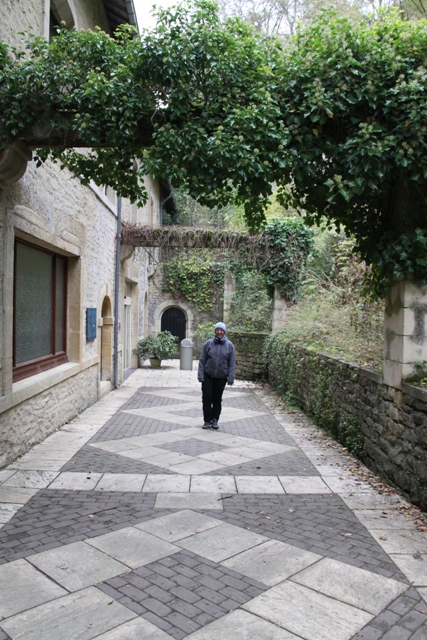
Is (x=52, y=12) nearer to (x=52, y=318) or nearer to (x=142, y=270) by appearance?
(x=52, y=318)

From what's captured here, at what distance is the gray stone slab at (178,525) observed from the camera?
3606mm

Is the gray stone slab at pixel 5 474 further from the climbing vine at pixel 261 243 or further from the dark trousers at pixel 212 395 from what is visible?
the climbing vine at pixel 261 243

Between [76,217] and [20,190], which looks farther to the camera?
[76,217]

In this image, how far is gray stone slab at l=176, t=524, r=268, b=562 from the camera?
3320mm

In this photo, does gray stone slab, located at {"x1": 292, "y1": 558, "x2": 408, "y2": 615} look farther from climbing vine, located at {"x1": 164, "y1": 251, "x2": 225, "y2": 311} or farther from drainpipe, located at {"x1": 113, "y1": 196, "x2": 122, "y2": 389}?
climbing vine, located at {"x1": 164, "y1": 251, "x2": 225, "y2": 311}

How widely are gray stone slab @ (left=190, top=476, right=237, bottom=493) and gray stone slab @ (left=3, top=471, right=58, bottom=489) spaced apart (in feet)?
4.64

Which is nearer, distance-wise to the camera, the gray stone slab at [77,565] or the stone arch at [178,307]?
the gray stone slab at [77,565]

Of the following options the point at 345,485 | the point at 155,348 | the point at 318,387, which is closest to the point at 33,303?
the point at 318,387

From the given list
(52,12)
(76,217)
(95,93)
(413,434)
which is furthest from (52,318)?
(413,434)

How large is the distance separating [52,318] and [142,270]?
991 cm

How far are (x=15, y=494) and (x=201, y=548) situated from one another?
1963mm

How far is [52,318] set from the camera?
24.4 feet

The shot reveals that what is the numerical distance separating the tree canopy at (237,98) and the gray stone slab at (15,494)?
3.06m

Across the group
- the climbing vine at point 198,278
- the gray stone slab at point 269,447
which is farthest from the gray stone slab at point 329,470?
the climbing vine at point 198,278
